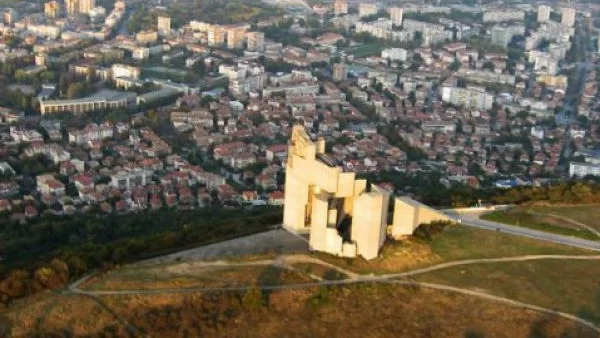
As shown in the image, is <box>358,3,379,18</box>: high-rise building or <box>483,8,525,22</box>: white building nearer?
<box>483,8,525,22</box>: white building

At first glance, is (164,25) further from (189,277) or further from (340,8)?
(189,277)

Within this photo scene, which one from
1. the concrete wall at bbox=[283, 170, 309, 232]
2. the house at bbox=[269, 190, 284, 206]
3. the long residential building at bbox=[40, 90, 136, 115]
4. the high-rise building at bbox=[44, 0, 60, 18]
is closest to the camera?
the concrete wall at bbox=[283, 170, 309, 232]

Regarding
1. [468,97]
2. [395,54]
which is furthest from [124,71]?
[468,97]

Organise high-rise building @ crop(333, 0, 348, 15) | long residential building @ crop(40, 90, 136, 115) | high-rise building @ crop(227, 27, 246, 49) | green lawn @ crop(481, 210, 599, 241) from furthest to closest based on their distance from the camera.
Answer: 1. high-rise building @ crop(333, 0, 348, 15)
2. high-rise building @ crop(227, 27, 246, 49)
3. long residential building @ crop(40, 90, 136, 115)
4. green lawn @ crop(481, 210, 599, 241)

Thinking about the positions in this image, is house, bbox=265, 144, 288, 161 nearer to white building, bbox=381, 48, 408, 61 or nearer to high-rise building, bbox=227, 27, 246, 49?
white building, bbox=381, 48, 408, 61

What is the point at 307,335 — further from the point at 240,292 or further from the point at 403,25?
the point at 403,25

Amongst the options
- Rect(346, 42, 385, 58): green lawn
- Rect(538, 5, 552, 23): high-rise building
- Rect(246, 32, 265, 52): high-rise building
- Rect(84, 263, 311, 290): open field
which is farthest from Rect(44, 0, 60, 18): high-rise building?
Rect(84, 263, 311, 290): open field

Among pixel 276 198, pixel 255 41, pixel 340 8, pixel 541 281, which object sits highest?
pixel 541 281

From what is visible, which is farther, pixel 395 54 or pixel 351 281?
pixel 395 54

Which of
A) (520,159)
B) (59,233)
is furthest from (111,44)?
(59,233)
